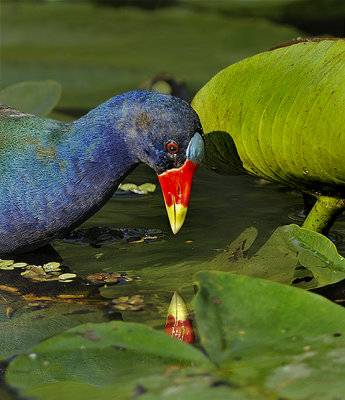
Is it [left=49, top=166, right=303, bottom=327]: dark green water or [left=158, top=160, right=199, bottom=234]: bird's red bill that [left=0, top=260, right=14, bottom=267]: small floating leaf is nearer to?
[left=49, top=166, right=303, bottom=327]: dark green water

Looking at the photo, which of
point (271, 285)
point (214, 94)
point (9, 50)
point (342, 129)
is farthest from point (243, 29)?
point (271, 285)

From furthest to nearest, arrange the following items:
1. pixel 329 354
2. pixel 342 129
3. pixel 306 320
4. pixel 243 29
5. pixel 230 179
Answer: pixel 243 29 → pixel 230 179 → pixel 342 129 → pixel 306 320 → pixel 329 354

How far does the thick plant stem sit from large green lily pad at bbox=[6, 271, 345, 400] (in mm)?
673

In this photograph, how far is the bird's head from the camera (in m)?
2.39

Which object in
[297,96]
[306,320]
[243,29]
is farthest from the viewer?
[243,29]

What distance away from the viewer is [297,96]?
236 cm

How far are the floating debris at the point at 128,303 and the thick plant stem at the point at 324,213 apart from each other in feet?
2.20

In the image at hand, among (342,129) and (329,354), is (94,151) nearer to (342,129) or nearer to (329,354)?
(342,129)

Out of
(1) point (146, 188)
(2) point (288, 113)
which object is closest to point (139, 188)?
(1) point (146, 188)

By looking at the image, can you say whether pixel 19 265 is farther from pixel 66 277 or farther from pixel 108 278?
pixel 108 278

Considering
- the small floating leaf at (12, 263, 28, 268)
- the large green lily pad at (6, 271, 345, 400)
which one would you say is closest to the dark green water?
the small floating leaf at (12, 263, 28, 268)

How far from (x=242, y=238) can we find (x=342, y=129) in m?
0.69

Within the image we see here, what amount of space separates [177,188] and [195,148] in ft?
0.53

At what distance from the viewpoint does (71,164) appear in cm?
250
